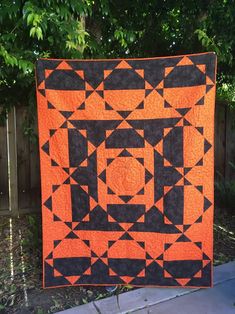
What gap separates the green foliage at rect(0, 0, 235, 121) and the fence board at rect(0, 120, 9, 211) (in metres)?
0.36

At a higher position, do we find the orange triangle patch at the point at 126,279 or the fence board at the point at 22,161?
the fence board at the point at 22,161

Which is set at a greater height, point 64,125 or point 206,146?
point 64,125

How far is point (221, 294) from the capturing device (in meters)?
3.19

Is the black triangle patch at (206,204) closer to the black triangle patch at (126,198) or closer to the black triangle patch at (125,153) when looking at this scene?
the black triangle patch at (126,198)

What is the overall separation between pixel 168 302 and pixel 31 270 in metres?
1.24

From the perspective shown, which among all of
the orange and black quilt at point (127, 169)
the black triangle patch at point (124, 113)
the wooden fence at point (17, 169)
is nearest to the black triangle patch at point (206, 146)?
the orange and black quilt at point (127, 169)

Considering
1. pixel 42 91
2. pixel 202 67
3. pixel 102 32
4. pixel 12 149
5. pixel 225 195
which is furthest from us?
pixel 225 195

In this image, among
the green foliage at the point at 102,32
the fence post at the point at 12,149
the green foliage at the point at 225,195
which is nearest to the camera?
the green foliage at the point at 102,32

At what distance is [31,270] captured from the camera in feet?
11.7

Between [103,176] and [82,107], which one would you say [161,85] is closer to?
[82,107]

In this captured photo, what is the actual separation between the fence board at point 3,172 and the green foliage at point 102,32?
356 millimetres

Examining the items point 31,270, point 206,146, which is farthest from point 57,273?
point 206,146

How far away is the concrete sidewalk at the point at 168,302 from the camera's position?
298 centimetres

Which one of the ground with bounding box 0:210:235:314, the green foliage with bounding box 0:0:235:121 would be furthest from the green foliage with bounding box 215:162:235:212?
the green foliage with bounding box 0:0:235:121
